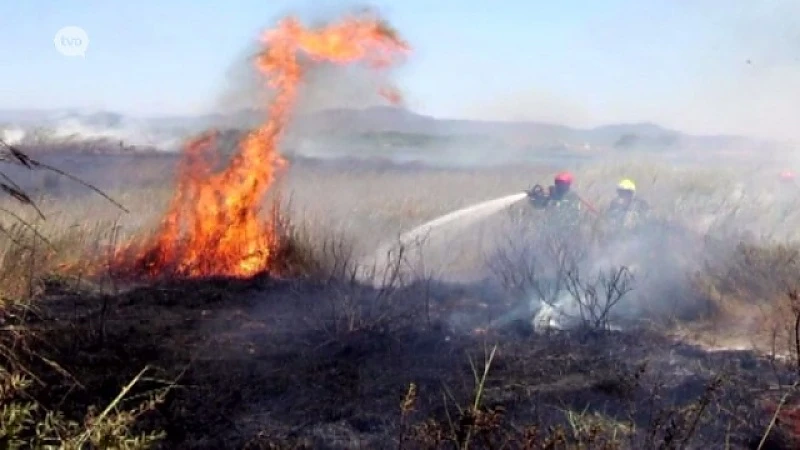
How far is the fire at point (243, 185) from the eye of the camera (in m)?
11.0

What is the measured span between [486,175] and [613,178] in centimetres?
618

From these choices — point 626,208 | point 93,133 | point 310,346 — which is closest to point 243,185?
point 310,346

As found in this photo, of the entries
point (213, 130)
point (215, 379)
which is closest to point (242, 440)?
point (215, 379)

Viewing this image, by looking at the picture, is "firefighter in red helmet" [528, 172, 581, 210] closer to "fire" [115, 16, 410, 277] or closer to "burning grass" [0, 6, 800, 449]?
"burning grass" [0, 6, 800, 449]

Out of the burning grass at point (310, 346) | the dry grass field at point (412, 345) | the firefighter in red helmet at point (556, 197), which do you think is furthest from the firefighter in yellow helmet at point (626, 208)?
the burning grass at point (310, 346)

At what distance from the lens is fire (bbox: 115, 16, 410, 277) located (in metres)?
11.0

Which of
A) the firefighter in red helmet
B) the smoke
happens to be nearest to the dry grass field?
the firefighter in red helmet

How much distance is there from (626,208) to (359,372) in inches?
272

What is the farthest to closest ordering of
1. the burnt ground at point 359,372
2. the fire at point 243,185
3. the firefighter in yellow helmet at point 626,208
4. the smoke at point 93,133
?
the smoke at point 93,133, the firefighter in yellow helmet at point 626,208, the fire at point 243,185, the burnt ground at point 359,372

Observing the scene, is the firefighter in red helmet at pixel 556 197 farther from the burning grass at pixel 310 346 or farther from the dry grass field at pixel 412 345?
the burning grass at pixel 310 346

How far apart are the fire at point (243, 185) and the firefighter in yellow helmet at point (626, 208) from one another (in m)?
3.80

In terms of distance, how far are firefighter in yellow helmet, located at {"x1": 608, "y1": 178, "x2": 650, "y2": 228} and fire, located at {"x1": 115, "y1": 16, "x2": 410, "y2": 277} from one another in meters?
3.80

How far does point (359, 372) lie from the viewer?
7004 mm

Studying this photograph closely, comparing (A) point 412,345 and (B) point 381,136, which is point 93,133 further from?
(A) point 412,345
